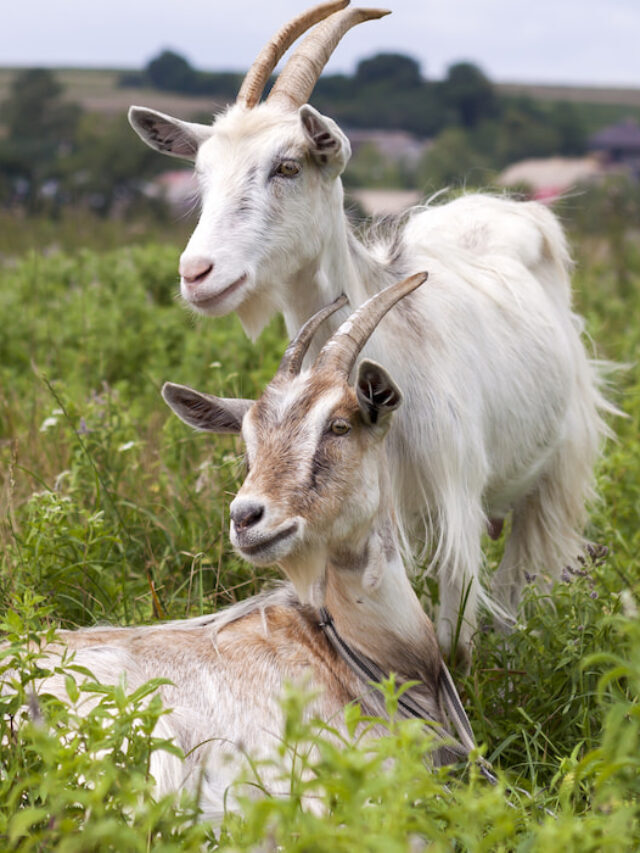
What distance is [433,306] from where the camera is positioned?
12.8 ft

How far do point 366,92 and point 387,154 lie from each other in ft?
39.9

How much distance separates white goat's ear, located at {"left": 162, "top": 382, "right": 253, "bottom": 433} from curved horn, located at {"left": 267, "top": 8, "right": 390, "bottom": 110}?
0.95 m

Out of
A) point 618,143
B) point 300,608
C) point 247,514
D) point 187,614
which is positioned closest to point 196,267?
point 247,514

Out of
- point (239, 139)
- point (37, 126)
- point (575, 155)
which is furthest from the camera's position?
point (575, 155)

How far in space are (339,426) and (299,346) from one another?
0.33m

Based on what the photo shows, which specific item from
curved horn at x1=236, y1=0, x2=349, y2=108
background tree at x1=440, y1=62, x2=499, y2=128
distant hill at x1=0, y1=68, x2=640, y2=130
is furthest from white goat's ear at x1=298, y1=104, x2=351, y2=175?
background tree at x1=440, y1=62, x2=499, y2=128

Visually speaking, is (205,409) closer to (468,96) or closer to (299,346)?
(299,346)

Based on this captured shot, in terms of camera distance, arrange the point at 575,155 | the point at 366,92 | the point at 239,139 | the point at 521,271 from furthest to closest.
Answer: the point at 366,92
the point at 575,155
the point at 521,271
the point at 239,139

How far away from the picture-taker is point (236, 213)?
10.9 ft

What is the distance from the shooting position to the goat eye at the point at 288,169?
3371mm

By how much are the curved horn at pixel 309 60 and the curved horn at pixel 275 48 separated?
0.08 meters

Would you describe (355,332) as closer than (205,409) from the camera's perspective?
Yes

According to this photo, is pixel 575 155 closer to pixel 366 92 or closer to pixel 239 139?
pixel 366 92

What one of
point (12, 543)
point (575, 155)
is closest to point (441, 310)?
point (12, 543)
